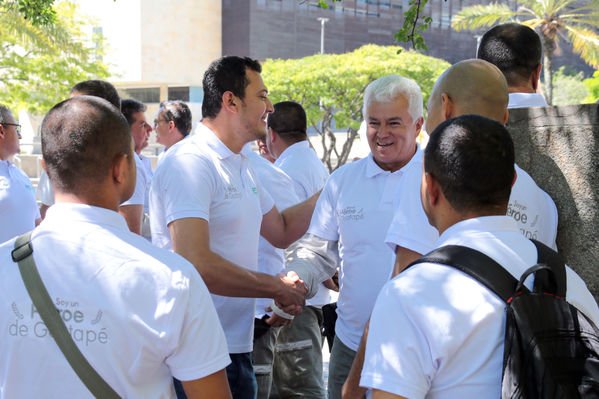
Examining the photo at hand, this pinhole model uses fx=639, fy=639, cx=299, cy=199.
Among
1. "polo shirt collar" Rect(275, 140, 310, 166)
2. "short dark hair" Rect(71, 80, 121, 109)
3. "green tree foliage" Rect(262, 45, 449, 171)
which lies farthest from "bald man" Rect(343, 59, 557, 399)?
"green tree foliage" Rect(262, 45, 449, 171)

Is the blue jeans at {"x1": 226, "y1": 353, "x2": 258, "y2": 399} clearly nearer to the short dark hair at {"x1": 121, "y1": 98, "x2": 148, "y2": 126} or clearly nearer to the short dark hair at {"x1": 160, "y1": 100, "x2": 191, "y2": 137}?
the short dark hair at {"x1": 121, "y1": 98, "x2": 148, "y2": 126}

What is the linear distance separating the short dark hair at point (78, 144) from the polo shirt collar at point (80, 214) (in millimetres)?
65

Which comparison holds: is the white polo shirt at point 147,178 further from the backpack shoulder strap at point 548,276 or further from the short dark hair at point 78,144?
the backpack shoulder strap at point 548,276

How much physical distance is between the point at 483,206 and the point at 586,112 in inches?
54.5

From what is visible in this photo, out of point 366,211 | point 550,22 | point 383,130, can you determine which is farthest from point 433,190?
point 550,22

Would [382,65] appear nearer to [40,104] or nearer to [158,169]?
[40,104]

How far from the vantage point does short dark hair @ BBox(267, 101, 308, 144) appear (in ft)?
18.7

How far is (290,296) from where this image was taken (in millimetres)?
3355

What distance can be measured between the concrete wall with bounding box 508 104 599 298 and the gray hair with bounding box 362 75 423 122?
0.61 m

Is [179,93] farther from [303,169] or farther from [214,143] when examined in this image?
[214,143]

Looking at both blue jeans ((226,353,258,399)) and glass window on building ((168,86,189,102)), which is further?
glass window on building ((168,86,189,102))

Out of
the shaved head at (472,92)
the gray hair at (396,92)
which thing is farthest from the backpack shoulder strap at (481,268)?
the gray hair at (396,92)

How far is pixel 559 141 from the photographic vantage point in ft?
9.84

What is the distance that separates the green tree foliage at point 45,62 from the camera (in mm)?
20172
